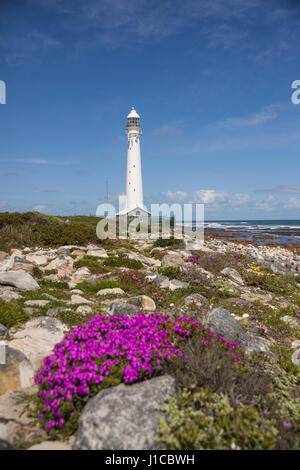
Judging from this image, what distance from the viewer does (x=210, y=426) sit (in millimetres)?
3176

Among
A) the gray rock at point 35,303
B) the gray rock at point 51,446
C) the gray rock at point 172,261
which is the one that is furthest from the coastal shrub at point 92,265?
the gray rock at point 51,446

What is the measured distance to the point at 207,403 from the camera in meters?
3.47

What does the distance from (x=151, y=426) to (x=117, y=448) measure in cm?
40

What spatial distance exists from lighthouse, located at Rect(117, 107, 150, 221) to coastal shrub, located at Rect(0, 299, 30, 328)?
1474 inches

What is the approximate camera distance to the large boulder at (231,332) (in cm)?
541

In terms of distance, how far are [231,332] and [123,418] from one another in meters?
3.01

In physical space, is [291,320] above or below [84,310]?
below

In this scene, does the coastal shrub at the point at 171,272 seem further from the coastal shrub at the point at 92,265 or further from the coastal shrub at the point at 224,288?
the coastal shrub at the point at 92,265

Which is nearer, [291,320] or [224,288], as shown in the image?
[291,320]

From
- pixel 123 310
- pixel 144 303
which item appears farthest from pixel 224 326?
pixel 144 303

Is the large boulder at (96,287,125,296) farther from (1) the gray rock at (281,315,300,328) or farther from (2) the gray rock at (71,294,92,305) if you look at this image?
(1) the gray rock at (281,315,300,328)

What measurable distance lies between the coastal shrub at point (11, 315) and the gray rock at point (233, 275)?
8261 millimetres

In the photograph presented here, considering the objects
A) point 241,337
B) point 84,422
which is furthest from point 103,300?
point 84,422

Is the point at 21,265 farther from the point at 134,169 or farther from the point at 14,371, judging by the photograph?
the point at 134,169
